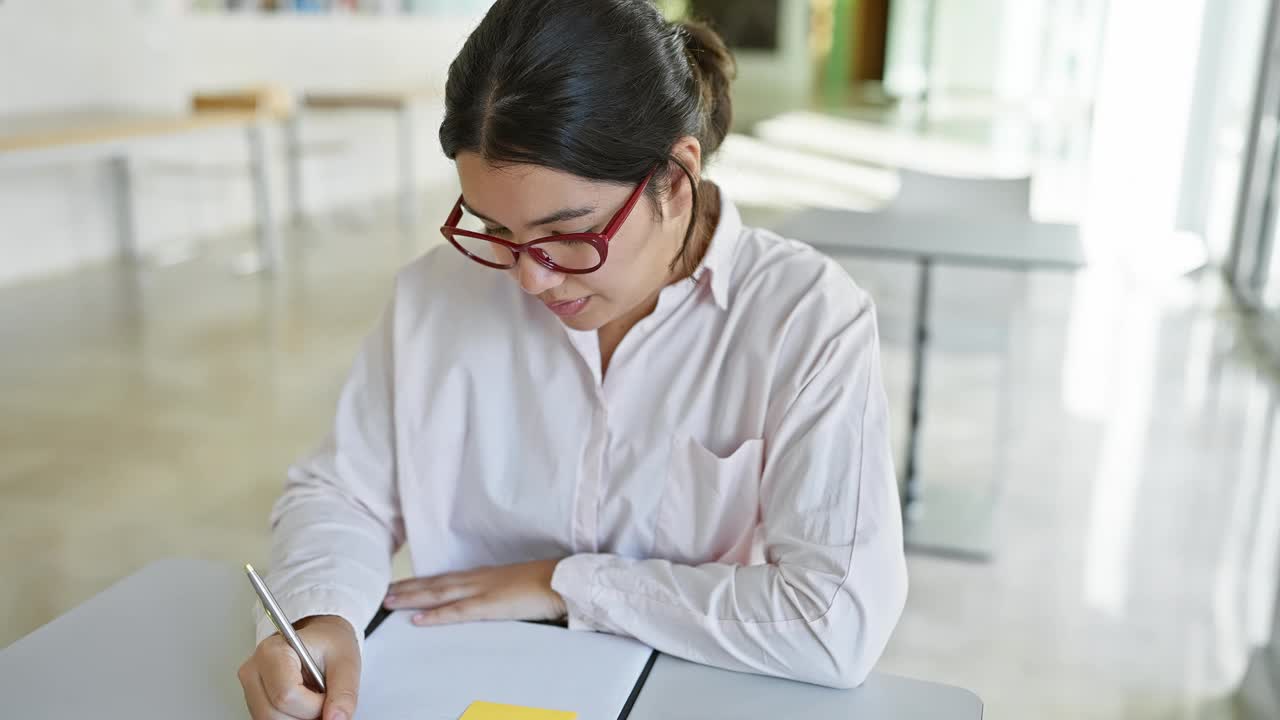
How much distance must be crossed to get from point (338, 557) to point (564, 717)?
337 millimetres

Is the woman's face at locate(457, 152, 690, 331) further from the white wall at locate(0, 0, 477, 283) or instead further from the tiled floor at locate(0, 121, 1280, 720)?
the white wall at locate(0, 0, 477, 283)

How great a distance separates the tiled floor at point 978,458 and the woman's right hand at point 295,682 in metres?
1.47

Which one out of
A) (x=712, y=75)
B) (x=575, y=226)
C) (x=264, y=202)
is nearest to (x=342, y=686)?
(x=575, y=226)

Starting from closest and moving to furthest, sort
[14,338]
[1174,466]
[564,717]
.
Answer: [564,717], [1174,466], [14,338]

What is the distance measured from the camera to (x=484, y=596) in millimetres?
1087

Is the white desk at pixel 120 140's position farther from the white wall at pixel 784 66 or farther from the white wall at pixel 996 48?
the white wall at pixel 784 66

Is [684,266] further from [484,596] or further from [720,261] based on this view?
[484,596]

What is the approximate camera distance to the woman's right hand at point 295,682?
89 centimetres

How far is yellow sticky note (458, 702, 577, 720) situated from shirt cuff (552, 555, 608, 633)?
0.16m

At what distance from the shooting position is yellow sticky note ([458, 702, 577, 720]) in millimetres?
885

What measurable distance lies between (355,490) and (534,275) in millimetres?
355

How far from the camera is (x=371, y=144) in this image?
27.1 ft

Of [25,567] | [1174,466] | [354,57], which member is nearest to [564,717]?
[25,567]

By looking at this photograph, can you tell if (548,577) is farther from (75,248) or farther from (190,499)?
(75,248)
